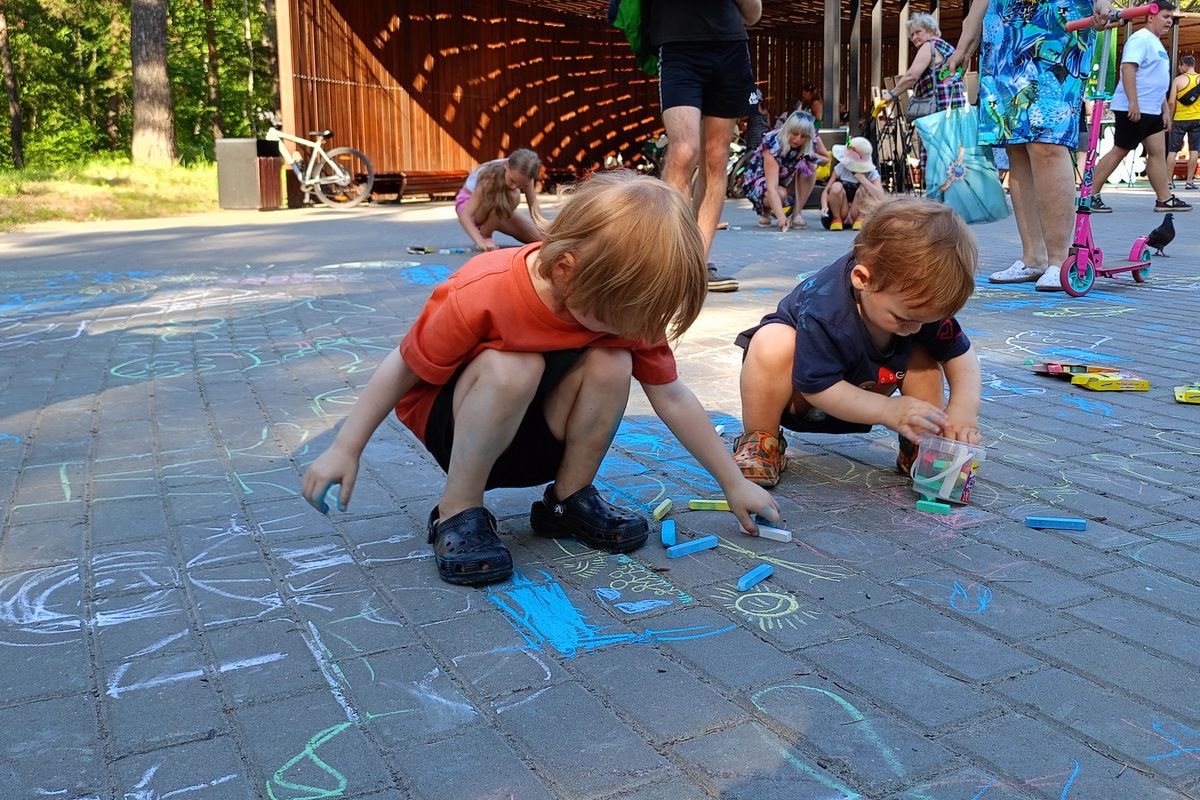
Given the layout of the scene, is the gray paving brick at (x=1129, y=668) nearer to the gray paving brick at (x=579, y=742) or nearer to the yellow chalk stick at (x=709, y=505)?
the gray paving brick at (x=579, y=742)

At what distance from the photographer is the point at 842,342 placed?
8.75ft

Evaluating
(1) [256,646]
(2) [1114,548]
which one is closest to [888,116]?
(2) [1114,548]

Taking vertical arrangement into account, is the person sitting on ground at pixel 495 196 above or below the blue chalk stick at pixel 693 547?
above

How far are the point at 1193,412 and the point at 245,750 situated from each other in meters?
3.13

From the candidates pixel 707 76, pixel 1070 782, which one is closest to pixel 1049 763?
pixel 1070 782

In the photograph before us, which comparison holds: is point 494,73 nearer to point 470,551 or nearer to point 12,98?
point 12,98

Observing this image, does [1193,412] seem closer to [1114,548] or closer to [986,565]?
[1114,548]

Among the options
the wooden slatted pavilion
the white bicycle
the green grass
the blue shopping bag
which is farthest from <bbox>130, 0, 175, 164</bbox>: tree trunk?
the blue shopping bag

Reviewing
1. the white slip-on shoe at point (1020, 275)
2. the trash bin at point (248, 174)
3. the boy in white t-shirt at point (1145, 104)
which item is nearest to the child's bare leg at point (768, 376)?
the white slip-on shoe at point (1020, 275)

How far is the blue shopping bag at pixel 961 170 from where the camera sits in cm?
584

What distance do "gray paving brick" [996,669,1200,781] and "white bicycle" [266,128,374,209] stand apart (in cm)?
1297

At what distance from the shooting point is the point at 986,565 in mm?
2295

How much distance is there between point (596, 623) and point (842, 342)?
104 cm

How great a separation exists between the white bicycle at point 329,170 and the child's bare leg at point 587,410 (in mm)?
12007
